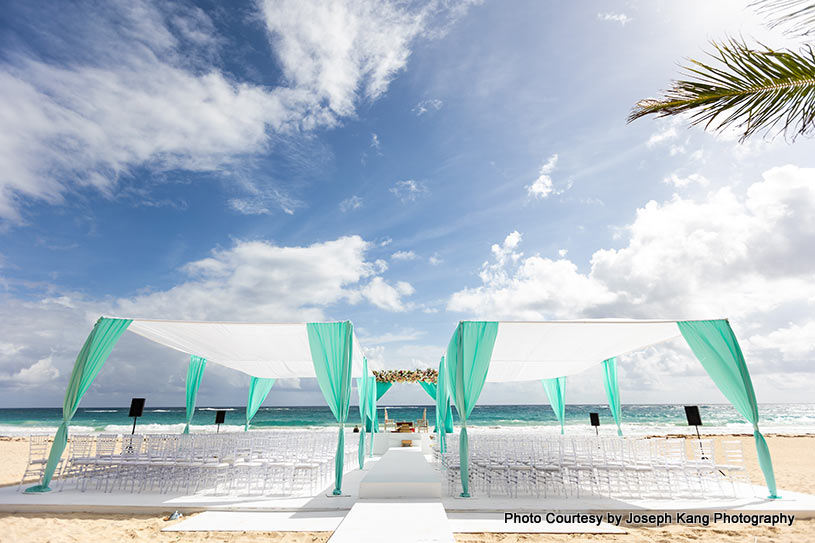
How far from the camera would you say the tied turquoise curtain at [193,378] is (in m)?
11.1

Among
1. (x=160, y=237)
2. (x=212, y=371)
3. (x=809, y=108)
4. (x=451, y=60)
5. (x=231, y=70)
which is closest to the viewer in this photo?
(x=809, y=108)

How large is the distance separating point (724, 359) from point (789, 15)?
19.6ft

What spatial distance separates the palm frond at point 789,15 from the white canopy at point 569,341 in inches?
181

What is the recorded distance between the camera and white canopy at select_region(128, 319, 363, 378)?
6742 millimetres

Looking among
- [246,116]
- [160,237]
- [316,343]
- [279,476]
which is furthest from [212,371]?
[246,116]

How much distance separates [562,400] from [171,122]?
1343 centimetres

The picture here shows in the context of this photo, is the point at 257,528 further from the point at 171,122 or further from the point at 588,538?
the point at 171,122

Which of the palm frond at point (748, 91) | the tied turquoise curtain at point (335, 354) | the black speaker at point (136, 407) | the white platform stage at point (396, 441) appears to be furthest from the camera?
the white platform stage at point (396, 441)

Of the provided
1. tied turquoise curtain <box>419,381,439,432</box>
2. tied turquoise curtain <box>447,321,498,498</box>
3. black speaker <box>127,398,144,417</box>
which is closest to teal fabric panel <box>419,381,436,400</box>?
tied turquoise curtain <box>419,381,439,432</box>

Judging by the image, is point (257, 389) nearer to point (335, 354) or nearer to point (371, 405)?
point (371, 405)

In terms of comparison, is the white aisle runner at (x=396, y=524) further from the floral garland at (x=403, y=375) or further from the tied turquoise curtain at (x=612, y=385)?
the floral garland at (x=403, y=375)

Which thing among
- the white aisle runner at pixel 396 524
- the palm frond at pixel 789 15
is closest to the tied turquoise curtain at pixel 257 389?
the white aisle runner at pixel 396 524

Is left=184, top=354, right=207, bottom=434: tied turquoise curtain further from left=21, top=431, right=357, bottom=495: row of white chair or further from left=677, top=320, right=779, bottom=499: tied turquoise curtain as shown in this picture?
left=677, top=320, right=779, bottom=499: tied turquoise curtain

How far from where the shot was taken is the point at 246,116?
688 centimetres
